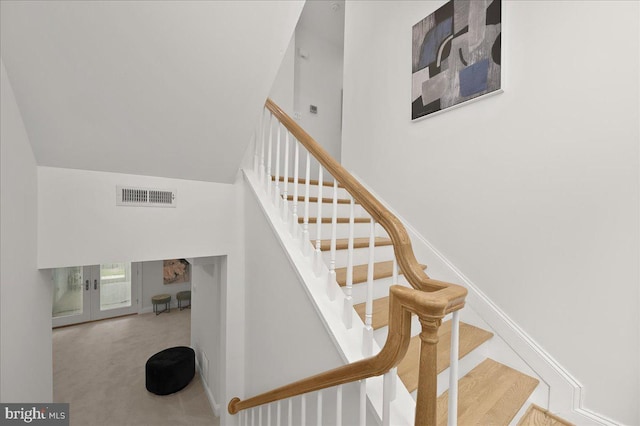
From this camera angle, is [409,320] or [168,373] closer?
[409,320]

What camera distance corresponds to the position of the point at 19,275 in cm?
137

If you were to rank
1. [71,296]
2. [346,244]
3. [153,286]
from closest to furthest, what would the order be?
[346,244] → [71,296] → [153,286]

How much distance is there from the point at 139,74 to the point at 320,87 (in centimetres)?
330

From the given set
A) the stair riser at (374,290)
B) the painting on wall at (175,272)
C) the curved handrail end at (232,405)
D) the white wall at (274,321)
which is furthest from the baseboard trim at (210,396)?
the painting on wall at (175,272)

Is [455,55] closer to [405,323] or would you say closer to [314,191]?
[314,191]

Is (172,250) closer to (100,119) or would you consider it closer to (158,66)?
(100,119)

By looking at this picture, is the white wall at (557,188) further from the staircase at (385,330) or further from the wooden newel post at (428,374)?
the wooden newel post at (428,374)

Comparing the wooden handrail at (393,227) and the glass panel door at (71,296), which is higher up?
the wooden handrail at (393,227)

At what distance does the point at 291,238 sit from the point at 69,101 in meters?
1.43

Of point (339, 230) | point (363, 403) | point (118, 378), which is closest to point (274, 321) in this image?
point (339, 230)

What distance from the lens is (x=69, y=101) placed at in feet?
4.68

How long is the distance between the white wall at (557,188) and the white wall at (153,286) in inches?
270

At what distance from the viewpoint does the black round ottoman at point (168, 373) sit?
133 inches

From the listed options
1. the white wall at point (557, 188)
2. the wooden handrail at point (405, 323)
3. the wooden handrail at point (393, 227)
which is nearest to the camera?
the wooden handrail at point (405, 323)
